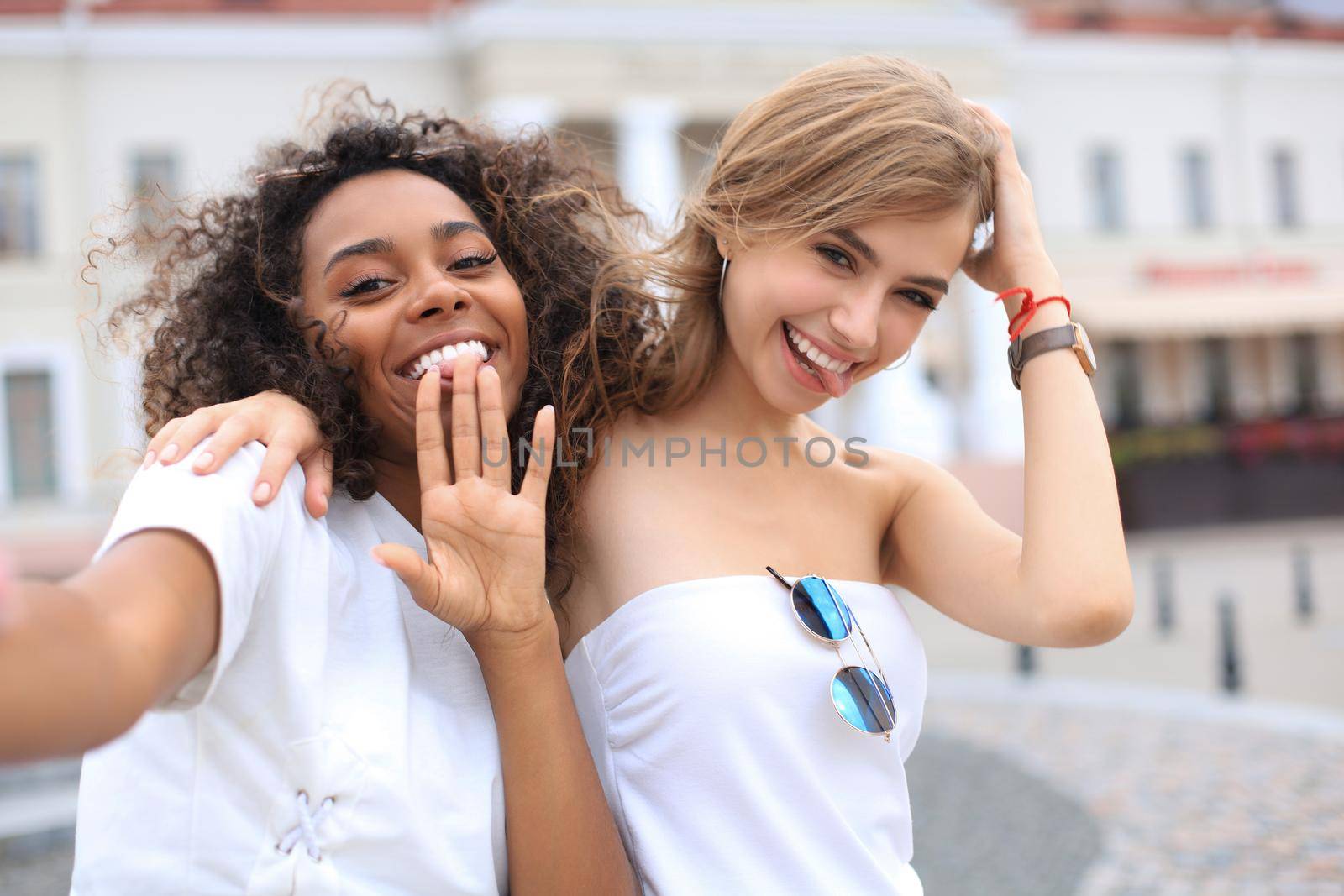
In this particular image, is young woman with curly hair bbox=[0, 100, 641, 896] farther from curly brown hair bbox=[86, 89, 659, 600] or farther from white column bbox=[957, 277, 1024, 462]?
white column bbox=[957, 277, 1024, 462]

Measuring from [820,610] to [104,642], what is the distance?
3.63ft

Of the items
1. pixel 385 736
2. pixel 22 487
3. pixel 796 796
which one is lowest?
pixel 22 487

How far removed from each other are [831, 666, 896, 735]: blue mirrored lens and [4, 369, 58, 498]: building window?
18163 millimetres

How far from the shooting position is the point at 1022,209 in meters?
2.07

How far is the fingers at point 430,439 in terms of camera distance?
1593 millimetres

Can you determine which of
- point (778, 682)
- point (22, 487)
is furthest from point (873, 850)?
point (22, 487)

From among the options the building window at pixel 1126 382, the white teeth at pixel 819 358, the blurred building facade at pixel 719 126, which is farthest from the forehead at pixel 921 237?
the building window at pixel 1126 382

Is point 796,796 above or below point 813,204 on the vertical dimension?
below

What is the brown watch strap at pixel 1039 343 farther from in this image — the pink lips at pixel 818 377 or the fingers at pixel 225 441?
the fingers at pixel 225 441

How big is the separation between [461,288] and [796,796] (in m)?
0.97

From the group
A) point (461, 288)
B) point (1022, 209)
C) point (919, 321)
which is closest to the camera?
point (461, 288)

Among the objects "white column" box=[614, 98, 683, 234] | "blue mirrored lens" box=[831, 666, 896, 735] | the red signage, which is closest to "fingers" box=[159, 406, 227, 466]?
"blue mirrored lens" box=[831, 666, 896, 735]

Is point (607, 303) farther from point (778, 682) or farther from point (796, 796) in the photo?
point (796, 796)

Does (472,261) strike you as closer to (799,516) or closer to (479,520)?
(479,520)
